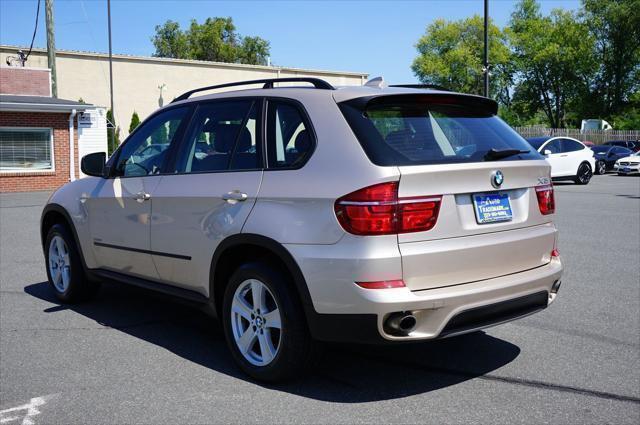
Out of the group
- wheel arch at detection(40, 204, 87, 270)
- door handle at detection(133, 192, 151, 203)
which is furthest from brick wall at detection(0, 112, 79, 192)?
door handle at detection(133, 192, 151, 203)

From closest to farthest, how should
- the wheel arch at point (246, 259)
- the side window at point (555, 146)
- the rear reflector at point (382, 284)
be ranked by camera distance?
the rear reflector at point (382, 284) < the wheel arch at point (246, 259) < the side window at point (555, 146)

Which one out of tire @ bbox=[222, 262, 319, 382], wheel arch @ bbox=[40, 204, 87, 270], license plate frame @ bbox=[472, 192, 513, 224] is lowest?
tire @ bbox=[222, 262, 319, 382]

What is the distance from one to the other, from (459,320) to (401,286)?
44cm

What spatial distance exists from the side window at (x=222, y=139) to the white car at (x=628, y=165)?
30.1m

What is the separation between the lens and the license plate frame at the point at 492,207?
161 inches

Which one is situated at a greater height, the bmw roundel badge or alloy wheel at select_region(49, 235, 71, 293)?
the bmw roundel badge

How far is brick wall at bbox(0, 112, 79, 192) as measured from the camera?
23062 mm

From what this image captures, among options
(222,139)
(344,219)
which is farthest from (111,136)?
(344,219)

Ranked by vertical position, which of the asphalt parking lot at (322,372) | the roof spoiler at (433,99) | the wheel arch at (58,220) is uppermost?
the roof spoiler at (433,99)

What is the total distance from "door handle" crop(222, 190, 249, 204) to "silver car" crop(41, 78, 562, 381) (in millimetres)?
14

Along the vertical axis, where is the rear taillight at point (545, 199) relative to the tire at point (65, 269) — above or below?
above

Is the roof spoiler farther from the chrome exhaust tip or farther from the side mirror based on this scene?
the side mirror

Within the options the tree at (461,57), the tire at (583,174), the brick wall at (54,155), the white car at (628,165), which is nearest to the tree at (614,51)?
the tree at (461,57)

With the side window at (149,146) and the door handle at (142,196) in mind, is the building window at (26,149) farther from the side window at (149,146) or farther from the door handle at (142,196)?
the door handle at (142,196)
